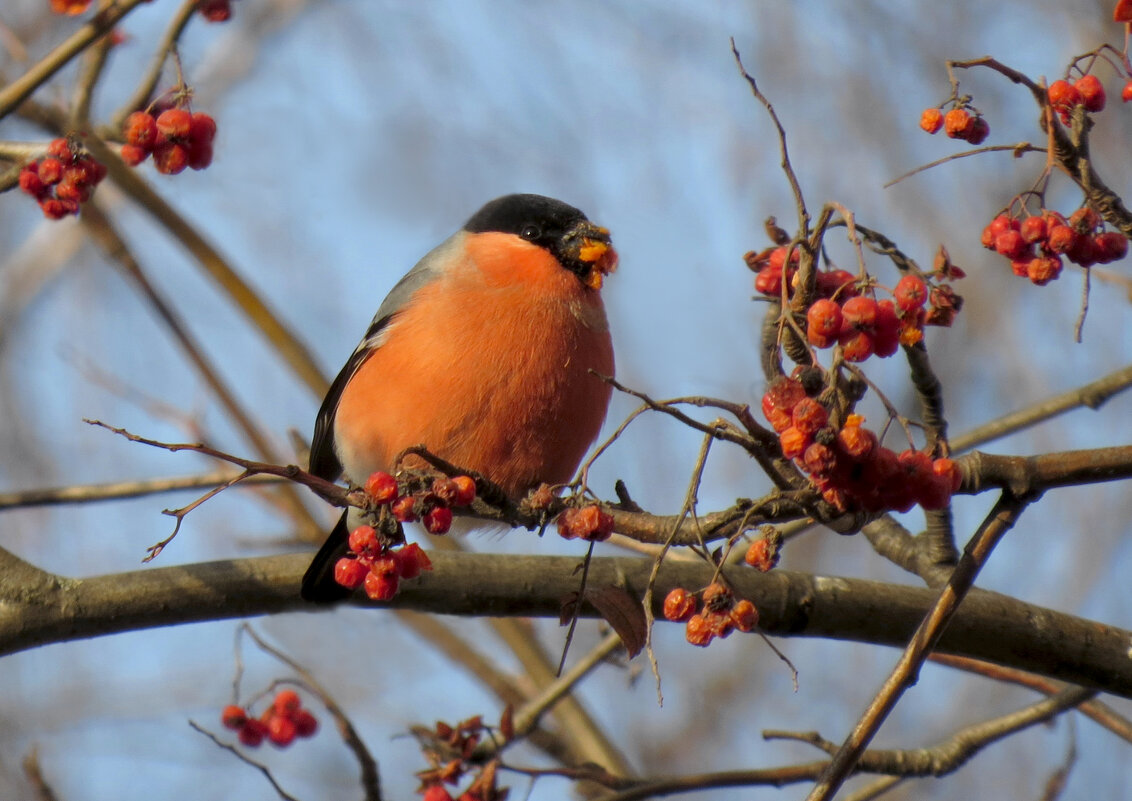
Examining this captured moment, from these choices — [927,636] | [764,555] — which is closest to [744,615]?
[764,555]

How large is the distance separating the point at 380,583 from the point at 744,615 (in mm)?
741

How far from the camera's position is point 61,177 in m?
2.72

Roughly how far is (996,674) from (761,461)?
5.23 ft

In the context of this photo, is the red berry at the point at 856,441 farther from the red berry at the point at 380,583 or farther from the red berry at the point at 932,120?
the red berry at the point at 380,583

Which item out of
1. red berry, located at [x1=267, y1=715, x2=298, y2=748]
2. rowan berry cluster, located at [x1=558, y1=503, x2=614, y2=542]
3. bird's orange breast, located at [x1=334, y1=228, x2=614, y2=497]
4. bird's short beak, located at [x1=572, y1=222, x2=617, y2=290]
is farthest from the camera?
bird's short beak, located at [x1=572, y1=222, x2=617, y2=290]

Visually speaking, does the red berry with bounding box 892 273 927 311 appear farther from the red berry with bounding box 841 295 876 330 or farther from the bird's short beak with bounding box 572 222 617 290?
the bird's short beak with bounding box 572 222 617 290

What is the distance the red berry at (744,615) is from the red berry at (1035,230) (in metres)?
0.87

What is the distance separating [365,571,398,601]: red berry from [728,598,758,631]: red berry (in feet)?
2.25

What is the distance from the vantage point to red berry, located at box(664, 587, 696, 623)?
2.16 m

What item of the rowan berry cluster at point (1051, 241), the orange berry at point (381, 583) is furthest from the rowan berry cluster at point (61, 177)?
the rowan berry cluster at point (1051, 241)

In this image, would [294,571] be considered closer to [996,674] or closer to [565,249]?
[565,249]

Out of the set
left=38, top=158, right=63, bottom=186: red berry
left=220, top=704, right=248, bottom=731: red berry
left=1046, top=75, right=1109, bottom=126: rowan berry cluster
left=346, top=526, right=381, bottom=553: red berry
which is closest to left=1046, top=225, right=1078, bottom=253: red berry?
left=1046, top=75, right=1109, bottom=126: rowan berry cluster

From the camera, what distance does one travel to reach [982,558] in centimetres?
196

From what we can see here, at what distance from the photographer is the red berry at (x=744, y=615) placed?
81.5 inches
